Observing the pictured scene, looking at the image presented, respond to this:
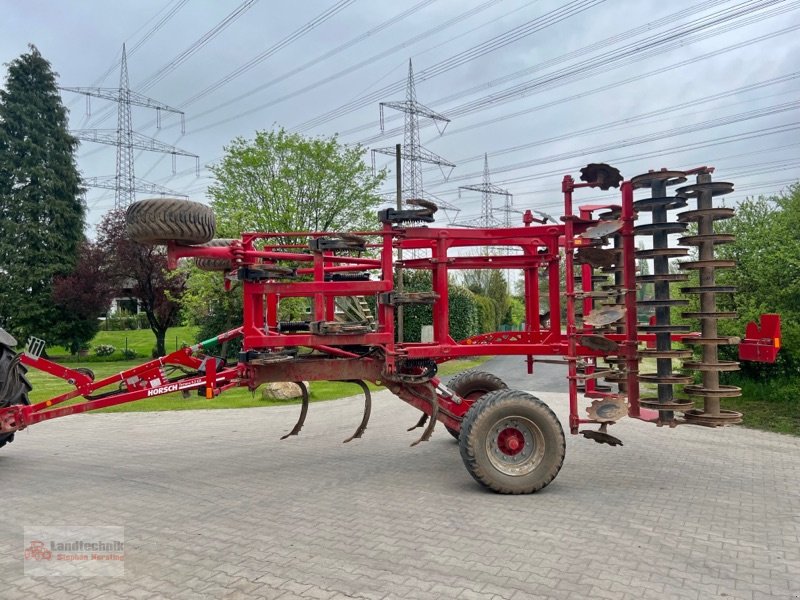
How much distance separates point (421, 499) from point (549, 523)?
120 centimetres

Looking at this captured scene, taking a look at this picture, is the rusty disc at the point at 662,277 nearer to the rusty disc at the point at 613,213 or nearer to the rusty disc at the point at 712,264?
the rusty disc at the point at 712,264

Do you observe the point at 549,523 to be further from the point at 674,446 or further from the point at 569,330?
the point at 674,446

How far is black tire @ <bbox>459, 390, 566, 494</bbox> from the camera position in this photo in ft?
18.1

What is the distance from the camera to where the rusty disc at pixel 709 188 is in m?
5.66

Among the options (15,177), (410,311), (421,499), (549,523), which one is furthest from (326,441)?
(15,177)

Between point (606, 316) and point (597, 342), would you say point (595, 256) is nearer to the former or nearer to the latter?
point (606, 316)

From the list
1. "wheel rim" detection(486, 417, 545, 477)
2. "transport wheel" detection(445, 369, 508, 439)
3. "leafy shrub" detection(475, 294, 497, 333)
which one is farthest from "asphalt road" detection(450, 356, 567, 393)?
"wheel rim" detection(486, 417, 545, 477)

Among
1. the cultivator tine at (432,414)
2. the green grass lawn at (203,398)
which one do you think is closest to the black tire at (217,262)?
the cultivator tine at (432,414)

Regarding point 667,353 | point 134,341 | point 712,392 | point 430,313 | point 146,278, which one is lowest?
point 134,341

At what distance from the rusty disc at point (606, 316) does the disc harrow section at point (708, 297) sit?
63cm

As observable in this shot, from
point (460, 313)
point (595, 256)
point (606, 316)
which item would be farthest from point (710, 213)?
point (460, 313)

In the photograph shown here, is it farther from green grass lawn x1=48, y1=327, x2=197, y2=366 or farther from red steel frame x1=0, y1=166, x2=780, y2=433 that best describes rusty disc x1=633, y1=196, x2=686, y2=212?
green grass lawn x1=48, y1=327, x2=197, y2=366

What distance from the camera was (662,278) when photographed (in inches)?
227

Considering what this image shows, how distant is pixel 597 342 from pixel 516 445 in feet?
4.11
